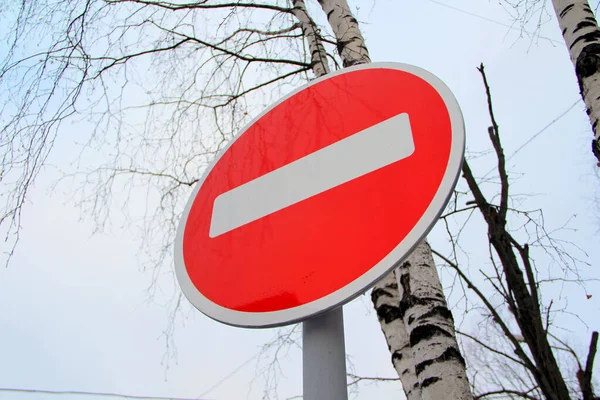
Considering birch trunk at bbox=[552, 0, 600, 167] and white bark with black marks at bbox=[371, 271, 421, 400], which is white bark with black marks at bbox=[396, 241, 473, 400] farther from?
birch trunk at bbox=[552, 0, 600, 167]

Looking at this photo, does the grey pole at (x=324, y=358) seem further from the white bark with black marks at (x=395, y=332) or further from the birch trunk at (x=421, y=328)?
the white bark with black marks at (x=395, y=332)

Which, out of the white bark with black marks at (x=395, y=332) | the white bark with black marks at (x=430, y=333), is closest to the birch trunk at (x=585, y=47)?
the white bark with black marks at (x=430, y=333)

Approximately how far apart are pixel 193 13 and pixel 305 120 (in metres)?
2.14

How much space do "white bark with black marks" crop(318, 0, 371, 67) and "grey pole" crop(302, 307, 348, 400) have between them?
4.64ft

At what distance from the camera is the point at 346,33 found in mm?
2084

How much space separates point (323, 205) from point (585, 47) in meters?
1.44

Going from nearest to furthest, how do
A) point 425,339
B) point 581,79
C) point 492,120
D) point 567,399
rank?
point 425,339
point 567,399
point 581,79
point 492,120

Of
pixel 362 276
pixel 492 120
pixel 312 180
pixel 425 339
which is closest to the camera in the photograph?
pixel 362 276

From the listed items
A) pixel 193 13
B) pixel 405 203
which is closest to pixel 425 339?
pixel 405 203

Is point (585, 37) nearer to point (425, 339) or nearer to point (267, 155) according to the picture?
point (425, 339)

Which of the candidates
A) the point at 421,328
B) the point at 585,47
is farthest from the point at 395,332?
the point at 585,47

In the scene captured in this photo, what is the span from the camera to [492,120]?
6.42ft

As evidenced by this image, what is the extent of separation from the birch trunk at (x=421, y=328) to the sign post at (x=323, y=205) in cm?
52

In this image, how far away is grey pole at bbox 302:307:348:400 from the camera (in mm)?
608
